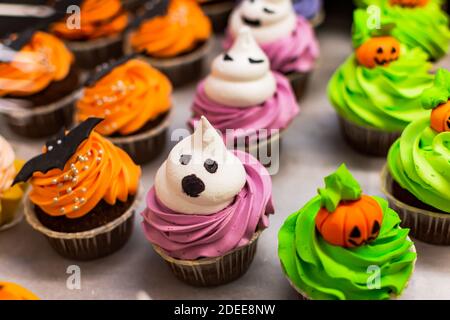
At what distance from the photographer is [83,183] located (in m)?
2.99

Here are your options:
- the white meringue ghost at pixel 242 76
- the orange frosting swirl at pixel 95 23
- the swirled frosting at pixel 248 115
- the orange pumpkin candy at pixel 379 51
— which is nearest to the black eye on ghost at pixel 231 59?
the white meringue ghost at pixel 242 76

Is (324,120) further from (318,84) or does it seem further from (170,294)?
(170,294)

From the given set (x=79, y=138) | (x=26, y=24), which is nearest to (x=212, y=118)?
(x=79, y=138)

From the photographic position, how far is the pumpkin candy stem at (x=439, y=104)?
9.54 feet

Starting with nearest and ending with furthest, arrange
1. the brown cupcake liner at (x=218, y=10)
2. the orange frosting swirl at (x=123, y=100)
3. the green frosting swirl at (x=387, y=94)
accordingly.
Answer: the green frosting swirl at (x=387, y=94), the orange frosting swirl at (x=123, y=100), the brown cupcake liner at (x=218, y=10)

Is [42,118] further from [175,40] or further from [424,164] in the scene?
[424,164]

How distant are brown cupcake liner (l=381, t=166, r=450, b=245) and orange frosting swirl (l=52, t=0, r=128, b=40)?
2310 mm

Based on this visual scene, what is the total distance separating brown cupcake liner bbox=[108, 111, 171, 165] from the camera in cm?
365

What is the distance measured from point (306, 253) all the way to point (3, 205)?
62.1 inches

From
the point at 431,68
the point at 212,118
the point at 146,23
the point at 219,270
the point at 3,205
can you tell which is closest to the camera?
the point at 219,270

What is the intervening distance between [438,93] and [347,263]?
36.6 inches

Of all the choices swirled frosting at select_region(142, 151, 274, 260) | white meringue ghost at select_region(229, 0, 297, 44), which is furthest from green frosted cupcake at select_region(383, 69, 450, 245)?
white meringue ghost at select_region(229, 0, 297, 44)

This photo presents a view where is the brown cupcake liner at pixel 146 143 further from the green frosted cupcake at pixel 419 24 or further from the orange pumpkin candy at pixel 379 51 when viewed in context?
the green frosted cupcake at pixel 419 24
